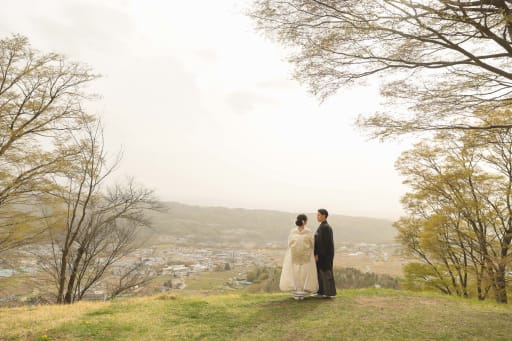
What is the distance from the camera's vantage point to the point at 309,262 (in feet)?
29.5

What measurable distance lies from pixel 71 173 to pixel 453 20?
14.5 meters

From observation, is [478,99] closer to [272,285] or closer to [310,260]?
[310,260]

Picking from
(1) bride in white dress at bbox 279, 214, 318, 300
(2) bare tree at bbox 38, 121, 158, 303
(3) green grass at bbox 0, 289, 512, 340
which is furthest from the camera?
(2) bare tree at bbox 38, 121, 158, 303

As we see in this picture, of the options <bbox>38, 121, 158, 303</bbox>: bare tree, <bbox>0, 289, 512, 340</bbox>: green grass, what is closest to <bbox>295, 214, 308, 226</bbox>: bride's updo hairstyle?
<bbox>0, 289, 512, 340</bbox>: green grass

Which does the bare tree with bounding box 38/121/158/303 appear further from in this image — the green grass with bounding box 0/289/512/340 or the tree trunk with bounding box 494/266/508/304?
the tree trunk with bounding box 494/266/508/304

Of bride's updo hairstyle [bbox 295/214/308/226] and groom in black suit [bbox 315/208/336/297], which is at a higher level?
bride's updo hairstyle [bbox 295/214/308/226]

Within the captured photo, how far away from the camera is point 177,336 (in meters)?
6.07

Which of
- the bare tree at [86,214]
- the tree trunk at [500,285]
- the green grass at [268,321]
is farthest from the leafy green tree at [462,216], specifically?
the bare tree at [86,214]

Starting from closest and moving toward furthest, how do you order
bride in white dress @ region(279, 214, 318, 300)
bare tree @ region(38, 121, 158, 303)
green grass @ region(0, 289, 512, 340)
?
1. green grass @ region(0, 289, 512, 340)
2. bride in white dress @ region(279, 214, 318, 300)
3. bare tree @ region(38, 121, 158, 303)

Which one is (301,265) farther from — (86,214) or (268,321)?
(86,214)

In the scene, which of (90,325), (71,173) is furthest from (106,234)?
(90,325)

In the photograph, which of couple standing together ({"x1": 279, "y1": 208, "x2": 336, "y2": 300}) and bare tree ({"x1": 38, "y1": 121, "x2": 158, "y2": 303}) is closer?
couple standing together ({"x1": 279, "y1": 208, "x2": 336, "y2": 300})

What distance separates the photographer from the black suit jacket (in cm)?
887

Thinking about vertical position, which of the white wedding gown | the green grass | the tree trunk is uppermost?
the white wedding gown
